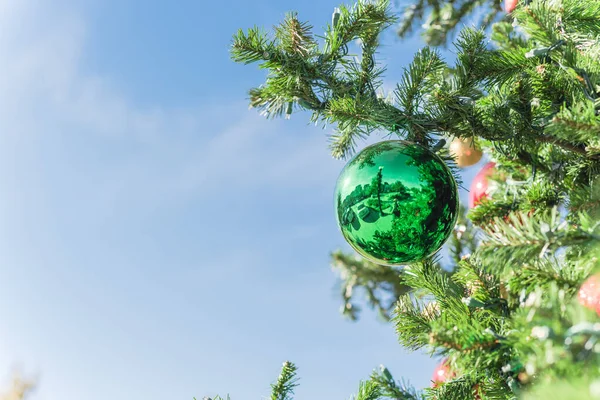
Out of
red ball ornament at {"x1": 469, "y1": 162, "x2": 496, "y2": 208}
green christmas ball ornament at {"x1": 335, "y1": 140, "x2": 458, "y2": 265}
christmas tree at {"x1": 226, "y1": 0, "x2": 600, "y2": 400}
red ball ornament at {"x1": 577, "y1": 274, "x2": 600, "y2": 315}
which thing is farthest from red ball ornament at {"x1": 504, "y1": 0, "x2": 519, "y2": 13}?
red ball ornament at {"x1": 577, "y1": 274, "x2": 600, "y2": 315}

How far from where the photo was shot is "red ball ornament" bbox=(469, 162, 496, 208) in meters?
2.34

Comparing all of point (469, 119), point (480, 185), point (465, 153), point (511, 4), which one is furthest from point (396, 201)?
point (465, 153)

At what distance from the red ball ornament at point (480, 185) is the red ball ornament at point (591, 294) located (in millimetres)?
1094

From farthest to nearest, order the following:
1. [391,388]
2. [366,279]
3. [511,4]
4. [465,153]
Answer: [366,279] → [465,153] → [511,4] → [391,388]

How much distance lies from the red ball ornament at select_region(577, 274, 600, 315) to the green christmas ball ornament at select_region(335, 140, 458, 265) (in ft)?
1.52

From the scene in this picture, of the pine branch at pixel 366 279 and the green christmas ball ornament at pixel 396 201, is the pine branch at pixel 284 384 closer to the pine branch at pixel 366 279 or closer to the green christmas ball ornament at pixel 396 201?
the green christmas ball ornament at pixel 396 201

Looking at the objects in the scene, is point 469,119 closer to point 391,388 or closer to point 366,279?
→ point 391,388

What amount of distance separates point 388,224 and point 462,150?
138 centimetres

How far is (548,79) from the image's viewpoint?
176cm

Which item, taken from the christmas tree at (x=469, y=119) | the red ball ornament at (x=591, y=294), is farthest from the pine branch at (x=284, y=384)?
the red ball ornament at (x=591, y=294)

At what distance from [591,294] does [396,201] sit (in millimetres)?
528

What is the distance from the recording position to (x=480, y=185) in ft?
7.80

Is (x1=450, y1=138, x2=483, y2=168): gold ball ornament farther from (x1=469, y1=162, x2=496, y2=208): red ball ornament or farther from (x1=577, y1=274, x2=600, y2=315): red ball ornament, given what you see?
(x1=577, y1=274, x2=600, y2=315): red ball ornament

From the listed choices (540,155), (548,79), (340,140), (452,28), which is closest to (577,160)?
(540,155)
